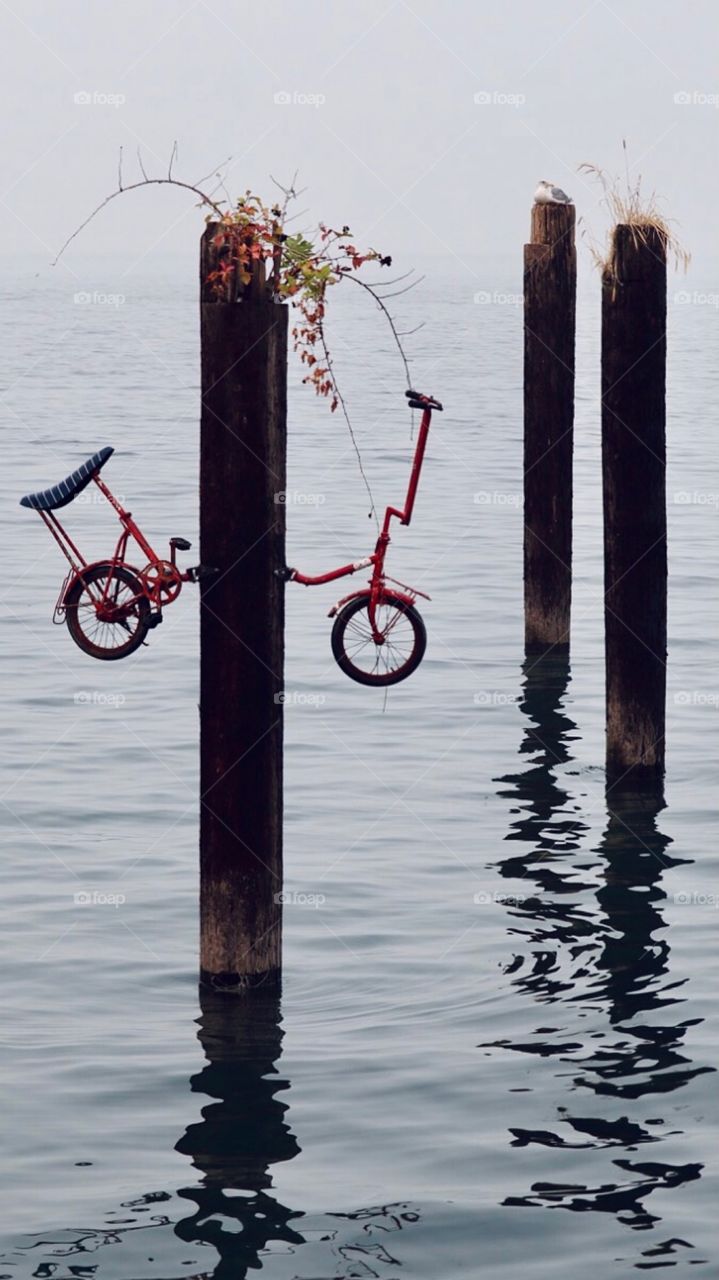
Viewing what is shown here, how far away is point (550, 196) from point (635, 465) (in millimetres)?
3657

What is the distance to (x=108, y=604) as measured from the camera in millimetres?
9031

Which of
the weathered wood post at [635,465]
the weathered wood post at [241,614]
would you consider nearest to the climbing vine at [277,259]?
the weathered wood post at [241,614]

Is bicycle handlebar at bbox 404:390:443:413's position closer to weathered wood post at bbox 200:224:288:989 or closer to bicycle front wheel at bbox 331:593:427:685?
weathered wood post at bbox 200:224:288:989

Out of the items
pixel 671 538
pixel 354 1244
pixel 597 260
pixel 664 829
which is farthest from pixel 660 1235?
pixel 671 538

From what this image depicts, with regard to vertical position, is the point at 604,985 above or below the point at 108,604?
below

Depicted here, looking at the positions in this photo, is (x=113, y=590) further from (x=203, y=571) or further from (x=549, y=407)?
(x=549, y=407)

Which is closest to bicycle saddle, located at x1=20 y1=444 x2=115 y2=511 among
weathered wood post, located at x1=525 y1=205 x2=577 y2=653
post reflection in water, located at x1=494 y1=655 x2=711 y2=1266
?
post reflection in water, located at x1=494 y1=655 x2=711 y2=1266

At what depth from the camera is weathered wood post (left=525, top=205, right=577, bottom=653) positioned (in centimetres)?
1494

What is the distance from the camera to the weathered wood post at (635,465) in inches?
465

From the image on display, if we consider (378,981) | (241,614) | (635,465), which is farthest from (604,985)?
(635,465)

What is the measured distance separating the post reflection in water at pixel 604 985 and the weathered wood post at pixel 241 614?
1.47 m

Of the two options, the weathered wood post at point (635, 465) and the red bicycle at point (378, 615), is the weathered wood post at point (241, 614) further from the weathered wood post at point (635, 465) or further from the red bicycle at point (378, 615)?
the weathered wood post at point (635, 465)

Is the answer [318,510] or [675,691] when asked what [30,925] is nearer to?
[675,691]

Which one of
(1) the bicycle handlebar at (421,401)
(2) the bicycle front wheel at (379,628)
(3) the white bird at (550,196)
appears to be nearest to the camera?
(1) the bicycle handlebar at (421,401)
